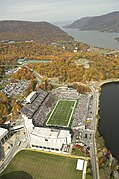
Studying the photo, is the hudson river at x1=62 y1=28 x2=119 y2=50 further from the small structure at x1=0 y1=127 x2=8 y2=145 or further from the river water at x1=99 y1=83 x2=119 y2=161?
the small structure at x1=0 y1=127 x2=8 y2=145

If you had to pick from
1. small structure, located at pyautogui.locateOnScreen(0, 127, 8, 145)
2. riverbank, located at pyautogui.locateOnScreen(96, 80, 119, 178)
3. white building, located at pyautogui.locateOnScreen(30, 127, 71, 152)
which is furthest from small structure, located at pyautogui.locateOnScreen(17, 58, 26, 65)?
riverbank, located at pyautogui.locateOnScreen(96, 80, 119, 178)

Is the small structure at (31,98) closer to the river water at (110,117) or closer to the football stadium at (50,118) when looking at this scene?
the football stadium at (50,118)

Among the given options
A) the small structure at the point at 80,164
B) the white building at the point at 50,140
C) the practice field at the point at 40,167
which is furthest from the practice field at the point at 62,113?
the small structure at the point at 80,164

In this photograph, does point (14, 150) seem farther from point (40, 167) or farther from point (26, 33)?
point (26, 33)

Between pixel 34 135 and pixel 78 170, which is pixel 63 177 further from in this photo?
pixel 34 135

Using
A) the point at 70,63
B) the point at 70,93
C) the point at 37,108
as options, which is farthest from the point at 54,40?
the point at 37,108

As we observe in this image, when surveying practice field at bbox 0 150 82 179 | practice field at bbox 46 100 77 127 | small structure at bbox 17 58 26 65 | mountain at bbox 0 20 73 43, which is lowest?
practice field at bbox 0 150 82 179
